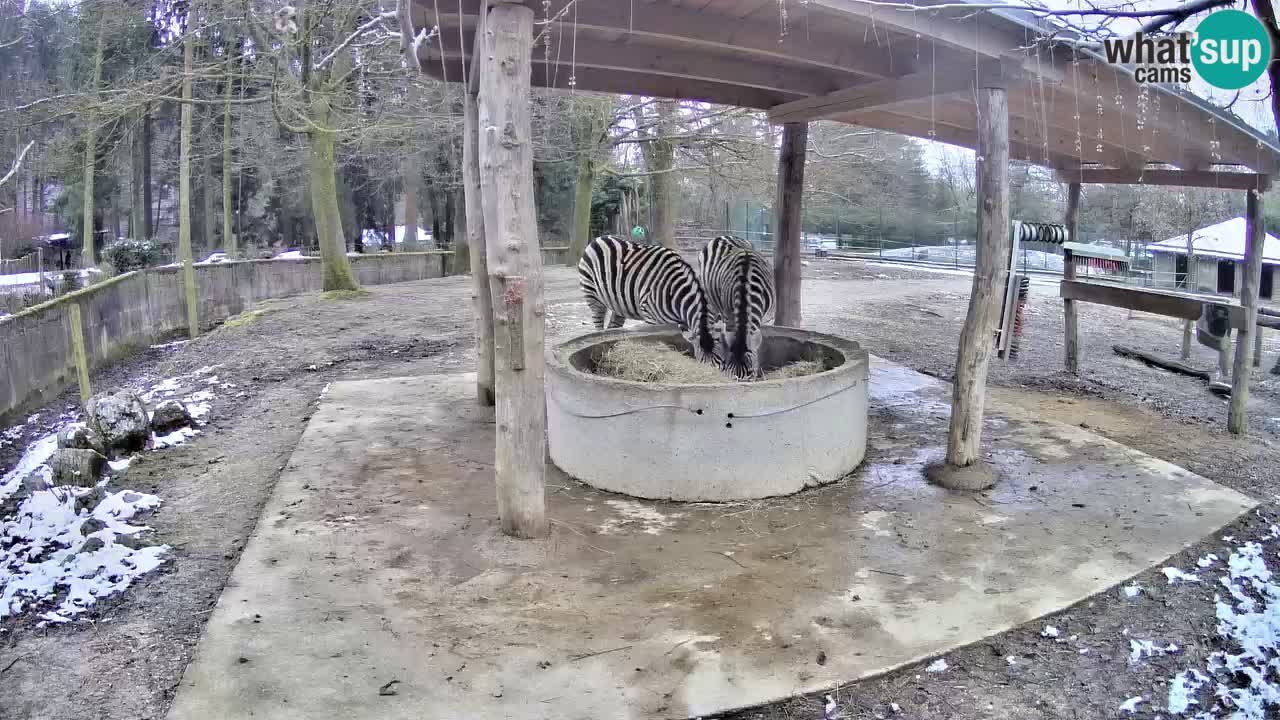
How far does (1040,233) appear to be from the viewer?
852 cm

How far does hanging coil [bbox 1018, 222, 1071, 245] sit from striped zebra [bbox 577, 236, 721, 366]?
3393 millimetres

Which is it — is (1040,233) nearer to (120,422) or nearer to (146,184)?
(120,422)

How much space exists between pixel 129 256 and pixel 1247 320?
19970 mm

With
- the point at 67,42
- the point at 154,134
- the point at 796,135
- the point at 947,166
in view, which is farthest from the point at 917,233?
the point at 154,134

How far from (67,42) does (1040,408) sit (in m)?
18.5

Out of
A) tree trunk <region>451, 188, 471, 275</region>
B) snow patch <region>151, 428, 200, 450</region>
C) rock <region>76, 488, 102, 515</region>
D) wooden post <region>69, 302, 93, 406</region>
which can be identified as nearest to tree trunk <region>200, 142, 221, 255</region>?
tree trunk <region>451, 188, 471, 275</region>

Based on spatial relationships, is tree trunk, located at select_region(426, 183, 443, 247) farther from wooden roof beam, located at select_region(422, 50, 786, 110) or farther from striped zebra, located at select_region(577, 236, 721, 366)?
wooden roof beam, located at select_region(422, 50, 786, 110)

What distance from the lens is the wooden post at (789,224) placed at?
8.54m

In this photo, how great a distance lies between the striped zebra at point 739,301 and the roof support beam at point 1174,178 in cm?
411

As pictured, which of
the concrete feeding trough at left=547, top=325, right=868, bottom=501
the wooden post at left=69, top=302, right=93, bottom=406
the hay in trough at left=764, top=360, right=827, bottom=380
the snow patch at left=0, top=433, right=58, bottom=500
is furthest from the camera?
the wooden post at left=69, top=302, right=93, bottom=406

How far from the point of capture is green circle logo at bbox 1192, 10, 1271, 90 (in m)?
3.31

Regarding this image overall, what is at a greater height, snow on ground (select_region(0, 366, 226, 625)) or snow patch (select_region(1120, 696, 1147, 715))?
snow on ground (select_region(0, 366, 226, 625))

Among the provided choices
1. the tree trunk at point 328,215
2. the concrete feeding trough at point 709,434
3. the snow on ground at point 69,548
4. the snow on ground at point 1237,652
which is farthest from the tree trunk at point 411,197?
the snow on ground at point 1237,652

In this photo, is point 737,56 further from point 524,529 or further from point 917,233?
point 917,233
